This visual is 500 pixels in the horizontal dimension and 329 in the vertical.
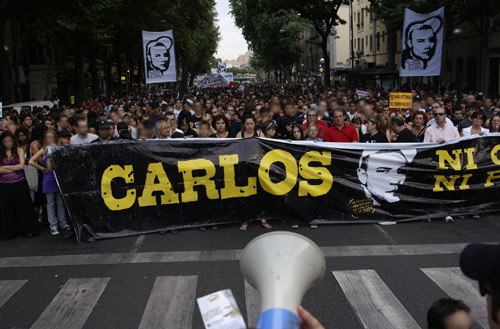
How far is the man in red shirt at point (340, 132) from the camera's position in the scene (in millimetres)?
8695

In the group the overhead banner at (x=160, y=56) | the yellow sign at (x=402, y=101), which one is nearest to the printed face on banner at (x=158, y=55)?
the overhead banner at (x=160, y=56)

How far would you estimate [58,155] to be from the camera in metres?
7.46

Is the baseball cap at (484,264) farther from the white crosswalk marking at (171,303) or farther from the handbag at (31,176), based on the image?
the handbag at (31,176)

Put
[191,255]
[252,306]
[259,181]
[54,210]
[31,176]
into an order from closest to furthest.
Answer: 1. [252,306]
2. [191,255]
3. [259,181]
4. [54,210]
5. [31,176]

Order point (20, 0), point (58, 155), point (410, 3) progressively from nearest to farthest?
point (58, 155) < point (20, 0) < point (410, 3)

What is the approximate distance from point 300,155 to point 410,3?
18.5 metres

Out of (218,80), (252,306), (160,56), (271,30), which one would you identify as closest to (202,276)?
(252,306)

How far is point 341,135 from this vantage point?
344 inches

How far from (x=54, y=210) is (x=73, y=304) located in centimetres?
291

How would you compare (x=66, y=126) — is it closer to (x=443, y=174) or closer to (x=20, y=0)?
(x=443, y=174)

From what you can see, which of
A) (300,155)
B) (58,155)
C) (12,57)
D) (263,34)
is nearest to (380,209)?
(300,155)

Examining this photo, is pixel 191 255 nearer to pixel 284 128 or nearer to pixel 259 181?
pixel 259 181

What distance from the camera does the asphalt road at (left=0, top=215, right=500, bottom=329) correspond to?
16.4ft

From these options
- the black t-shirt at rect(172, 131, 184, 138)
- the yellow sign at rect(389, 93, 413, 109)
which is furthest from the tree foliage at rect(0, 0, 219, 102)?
the black t-shirt at rect(172, 131, 184, 138)
